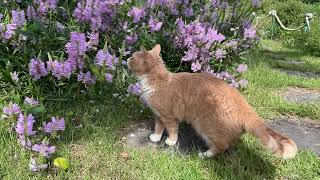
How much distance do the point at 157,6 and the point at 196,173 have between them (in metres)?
2.17

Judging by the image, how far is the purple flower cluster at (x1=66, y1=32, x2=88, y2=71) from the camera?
12.1 feet

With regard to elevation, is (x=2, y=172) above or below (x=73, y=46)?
below


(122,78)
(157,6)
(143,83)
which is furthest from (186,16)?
(143,83)

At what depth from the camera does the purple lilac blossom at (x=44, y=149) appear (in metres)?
3.22

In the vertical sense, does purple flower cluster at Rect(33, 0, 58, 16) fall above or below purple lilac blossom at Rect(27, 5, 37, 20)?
above

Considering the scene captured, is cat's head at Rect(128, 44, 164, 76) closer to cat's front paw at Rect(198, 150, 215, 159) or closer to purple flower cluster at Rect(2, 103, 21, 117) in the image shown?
cat's front paw at Rect(198, 150, 215, 159)

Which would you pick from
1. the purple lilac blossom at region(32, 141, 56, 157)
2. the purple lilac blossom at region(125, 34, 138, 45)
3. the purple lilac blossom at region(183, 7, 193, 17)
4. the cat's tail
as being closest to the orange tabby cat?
the cat's tail

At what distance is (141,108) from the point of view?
428 centimetres

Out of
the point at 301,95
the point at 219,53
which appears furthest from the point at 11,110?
the point at 301,95

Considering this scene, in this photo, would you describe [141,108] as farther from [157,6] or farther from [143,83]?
[157,6]

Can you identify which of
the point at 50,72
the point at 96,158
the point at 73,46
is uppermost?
the point at 73,46

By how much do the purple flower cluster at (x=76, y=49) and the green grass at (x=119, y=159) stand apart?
17.9 inches

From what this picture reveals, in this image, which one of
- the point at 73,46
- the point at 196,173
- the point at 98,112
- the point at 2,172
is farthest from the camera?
the point at 98,112

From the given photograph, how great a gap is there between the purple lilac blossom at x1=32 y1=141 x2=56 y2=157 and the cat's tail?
1479 millimetres
